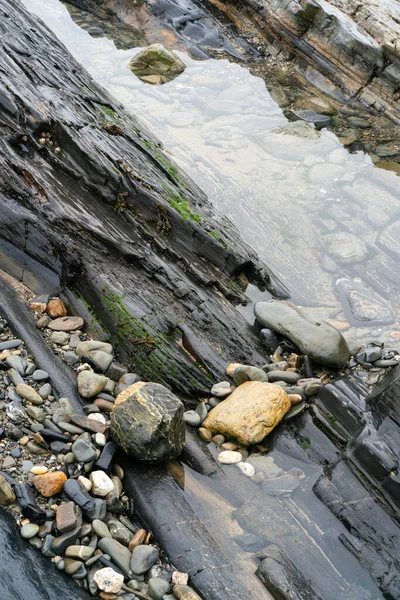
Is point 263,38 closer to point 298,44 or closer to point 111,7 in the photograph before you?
point 298,44

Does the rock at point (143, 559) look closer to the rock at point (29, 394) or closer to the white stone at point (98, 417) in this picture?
the white stone at point (98, 417)

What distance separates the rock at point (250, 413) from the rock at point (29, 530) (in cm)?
203

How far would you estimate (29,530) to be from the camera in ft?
14.6

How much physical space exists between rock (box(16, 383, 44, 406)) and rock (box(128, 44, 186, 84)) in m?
10.8

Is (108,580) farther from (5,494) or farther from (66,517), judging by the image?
(5,494)

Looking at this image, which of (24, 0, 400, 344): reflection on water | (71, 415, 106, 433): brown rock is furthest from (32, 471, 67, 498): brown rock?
(24, 0, 400, 344): reflection on water

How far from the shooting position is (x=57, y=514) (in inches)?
181

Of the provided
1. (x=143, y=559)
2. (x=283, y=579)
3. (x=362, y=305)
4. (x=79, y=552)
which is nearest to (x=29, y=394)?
(x=79, y=552)

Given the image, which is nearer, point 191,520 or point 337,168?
point 191,520

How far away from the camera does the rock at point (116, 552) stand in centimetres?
454

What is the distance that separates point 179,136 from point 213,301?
19.1 ft

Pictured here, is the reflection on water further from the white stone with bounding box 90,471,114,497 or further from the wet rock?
the white stone with bounding box 90,471,114,497

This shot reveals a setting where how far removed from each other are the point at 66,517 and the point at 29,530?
0.29m

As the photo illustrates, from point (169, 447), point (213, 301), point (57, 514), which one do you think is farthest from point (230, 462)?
point (213, 301)
